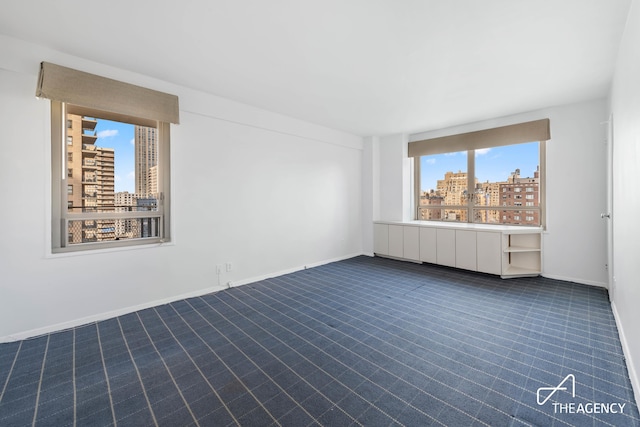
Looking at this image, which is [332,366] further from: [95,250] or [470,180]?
[470,180]

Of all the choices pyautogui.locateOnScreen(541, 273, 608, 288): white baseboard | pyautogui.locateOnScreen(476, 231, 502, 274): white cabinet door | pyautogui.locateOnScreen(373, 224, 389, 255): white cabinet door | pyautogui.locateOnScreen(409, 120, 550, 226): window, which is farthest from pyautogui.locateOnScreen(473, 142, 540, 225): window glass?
pyautogui.locateOnScreen(373, 224, 389, 255): white cabinet door

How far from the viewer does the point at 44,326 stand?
2.63 m

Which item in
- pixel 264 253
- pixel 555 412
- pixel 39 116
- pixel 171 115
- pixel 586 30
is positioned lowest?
pixel 555 412

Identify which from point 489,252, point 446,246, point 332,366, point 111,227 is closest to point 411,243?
point 446,246

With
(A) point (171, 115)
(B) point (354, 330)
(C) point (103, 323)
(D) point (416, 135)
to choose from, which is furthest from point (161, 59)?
(D) point (416, 135)

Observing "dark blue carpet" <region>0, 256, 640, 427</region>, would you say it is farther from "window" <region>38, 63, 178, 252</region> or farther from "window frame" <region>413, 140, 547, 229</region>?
"window frame" <region>413, 140, 547, 229</region>

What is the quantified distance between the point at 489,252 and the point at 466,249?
36 centimetres

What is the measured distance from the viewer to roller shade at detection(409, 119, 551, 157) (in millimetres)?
4301

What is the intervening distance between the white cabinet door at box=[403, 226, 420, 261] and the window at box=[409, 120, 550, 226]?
0.84 metres

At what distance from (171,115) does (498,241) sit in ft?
16.4

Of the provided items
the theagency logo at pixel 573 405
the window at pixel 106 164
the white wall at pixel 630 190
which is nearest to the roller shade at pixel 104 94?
the window at pixel 106 164

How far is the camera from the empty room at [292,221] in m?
1.85

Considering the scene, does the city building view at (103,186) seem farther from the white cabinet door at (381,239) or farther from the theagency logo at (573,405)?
the white cabinet door at (381,239)

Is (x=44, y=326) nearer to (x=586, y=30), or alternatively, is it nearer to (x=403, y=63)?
(x=403, y=63)
